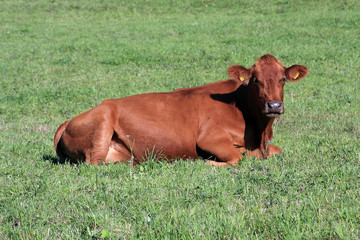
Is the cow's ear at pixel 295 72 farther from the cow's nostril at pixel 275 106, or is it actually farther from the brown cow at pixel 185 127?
the cow's nostril at pixel 275 106

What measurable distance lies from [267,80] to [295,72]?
62cm

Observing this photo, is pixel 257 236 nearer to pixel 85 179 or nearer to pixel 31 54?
pixel 85 179

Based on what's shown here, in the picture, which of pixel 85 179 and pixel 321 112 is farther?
pixel 321 112

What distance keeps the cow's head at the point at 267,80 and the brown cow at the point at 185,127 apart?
0.01 meters

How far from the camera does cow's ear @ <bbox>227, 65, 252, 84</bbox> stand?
6.11 metres

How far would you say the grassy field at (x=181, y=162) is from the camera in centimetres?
372

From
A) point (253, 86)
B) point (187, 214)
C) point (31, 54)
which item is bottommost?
point (31, 54)

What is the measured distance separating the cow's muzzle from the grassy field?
62 centimetres

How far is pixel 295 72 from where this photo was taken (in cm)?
615

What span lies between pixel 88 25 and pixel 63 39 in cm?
420

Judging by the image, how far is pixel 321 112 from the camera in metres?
8.84

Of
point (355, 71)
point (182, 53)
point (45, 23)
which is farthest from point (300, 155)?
point (45, 23)

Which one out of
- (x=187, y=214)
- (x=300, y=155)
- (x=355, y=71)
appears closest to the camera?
(x=187, y=214)

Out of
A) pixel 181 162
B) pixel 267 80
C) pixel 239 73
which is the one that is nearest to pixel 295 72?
pixel 267 80
